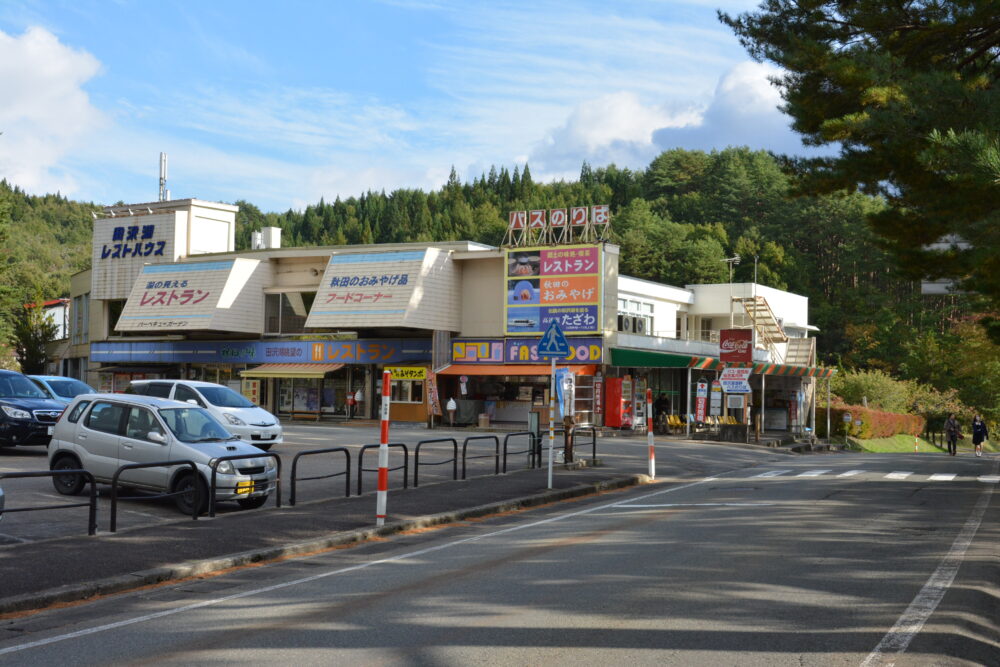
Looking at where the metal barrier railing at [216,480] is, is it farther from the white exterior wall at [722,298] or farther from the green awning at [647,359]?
the white exterior wall at [722,298]

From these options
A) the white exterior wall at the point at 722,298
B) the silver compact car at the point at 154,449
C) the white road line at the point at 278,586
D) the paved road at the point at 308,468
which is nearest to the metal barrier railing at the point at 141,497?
the silver compact car at the point at 154,449

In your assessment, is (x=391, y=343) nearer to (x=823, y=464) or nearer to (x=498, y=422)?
(x=498, y=422)

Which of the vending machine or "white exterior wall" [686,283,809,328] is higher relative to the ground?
"white exterior wall" [686,283,809,328]

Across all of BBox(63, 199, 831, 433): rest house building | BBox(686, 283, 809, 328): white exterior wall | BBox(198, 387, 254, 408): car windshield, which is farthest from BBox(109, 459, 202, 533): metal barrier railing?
BBox(686, 283, 809, 328): white exterior wall

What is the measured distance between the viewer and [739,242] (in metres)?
88.5

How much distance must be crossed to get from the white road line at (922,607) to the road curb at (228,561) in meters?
6.77

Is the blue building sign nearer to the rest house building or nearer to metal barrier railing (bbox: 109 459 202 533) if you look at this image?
the rest house building

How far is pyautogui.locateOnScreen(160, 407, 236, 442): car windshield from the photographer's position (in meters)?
14.3

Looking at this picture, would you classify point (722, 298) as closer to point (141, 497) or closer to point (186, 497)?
point (186, 497)

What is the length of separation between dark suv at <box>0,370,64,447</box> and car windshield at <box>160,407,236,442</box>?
7197mm

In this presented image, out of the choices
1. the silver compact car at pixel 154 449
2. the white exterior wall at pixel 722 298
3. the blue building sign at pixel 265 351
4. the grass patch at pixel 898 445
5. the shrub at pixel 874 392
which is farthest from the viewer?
the shrub at pixel 874 392

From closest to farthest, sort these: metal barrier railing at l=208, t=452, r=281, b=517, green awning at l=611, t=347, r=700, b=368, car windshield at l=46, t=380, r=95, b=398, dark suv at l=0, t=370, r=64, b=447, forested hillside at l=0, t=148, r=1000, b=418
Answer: metal barrier railing at l=208, t=452, r=281, b=517
dark suv at l=0, t=370, r=64, b=447
car windshield at l=46, t=380, r=95, b=398
green awning at l=611, t=347, r=700, b=368
forested hillside at l=0, t=148, r=1000, b=418

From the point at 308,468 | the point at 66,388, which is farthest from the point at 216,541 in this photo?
the point at 66,388

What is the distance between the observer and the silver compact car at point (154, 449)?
1387 centimetres
